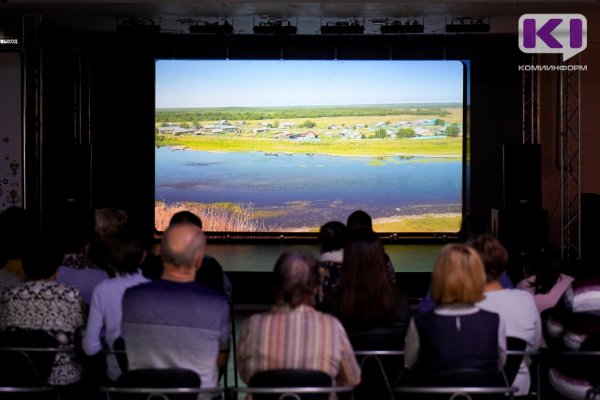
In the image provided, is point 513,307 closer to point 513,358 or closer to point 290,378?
point 513,358

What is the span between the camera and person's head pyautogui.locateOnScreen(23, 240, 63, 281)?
11.6 feet

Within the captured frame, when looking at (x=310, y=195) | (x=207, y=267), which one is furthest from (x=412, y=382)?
(x=310, y=195)

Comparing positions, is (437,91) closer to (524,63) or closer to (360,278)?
(524,63)

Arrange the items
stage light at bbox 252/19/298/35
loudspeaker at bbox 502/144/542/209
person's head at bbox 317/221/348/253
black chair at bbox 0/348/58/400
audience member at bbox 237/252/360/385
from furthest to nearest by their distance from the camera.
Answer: loudspeaker at bbox 502/144/542/209
stage light at bbox 252/19/298/35
person's head at bbox 317/221/348/253
black chair at bbox 0/348/58/400
audience member at bbox 237/252/360/385

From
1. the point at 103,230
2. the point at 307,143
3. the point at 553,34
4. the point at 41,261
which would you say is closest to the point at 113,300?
the point at 41,261

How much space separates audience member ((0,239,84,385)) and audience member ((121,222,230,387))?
0.64m

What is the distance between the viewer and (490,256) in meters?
3.56

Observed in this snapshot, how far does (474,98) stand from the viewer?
11312 mm

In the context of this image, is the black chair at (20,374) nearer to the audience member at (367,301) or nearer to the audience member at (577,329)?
the audience member at (367,301)

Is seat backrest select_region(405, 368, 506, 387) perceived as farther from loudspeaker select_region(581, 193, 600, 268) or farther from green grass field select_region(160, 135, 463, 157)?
green grass field select_region(160, 135, 463, 157)

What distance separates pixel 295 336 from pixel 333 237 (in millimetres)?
1728

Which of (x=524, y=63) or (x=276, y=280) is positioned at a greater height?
(x=524, y=63)

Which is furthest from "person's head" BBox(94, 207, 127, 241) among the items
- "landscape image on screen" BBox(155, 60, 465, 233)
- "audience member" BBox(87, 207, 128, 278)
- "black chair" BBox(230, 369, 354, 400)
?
"landscape image on screen" BBox(155, 60, 465, 233)

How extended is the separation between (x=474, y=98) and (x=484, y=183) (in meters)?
1.12
